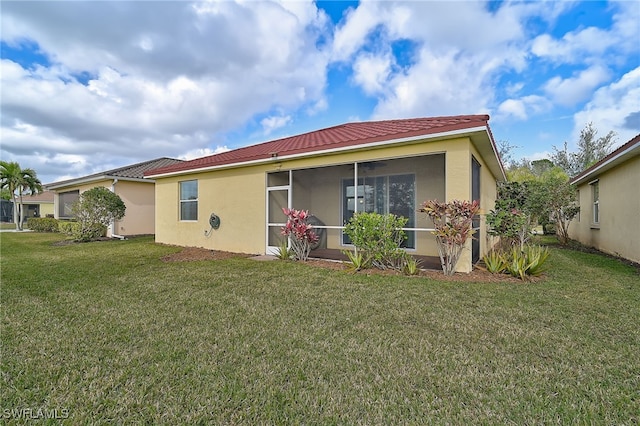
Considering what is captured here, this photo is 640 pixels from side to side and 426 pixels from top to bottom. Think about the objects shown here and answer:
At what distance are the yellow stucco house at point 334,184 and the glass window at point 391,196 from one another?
0.03m

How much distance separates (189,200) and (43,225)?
15.6 metres

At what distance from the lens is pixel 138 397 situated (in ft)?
7.20

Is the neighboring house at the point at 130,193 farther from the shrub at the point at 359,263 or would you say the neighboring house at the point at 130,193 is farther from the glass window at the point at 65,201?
the shrub at the point at 359,263

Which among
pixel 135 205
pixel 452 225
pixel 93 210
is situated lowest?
pixel 452 225

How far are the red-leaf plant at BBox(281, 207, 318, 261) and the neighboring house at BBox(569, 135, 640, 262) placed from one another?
7.92 m

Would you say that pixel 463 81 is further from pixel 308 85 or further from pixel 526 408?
pixel 526 408

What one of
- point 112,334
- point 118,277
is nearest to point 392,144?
point 112,334

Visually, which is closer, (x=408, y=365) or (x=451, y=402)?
(x=451, y=402)

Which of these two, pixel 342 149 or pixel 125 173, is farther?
pixel 125 173

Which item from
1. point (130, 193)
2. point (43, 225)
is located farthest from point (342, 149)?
point (43, 225)

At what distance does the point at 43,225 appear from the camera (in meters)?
19.5

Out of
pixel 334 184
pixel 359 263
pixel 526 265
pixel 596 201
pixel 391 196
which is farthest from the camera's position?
pixel 596 201

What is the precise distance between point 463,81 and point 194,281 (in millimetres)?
12979

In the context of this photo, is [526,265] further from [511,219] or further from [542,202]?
[542,202]
